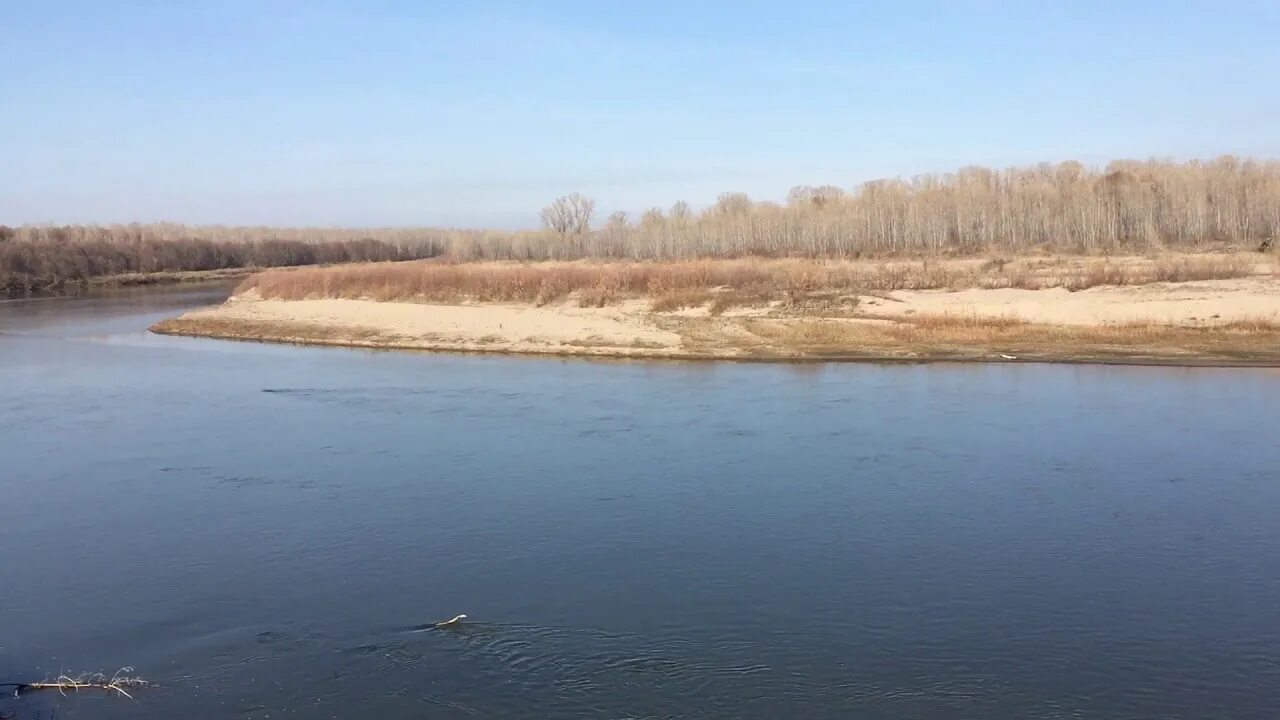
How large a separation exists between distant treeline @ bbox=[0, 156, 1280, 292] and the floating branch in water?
167 ft

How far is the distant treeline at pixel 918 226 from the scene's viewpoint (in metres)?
60.0

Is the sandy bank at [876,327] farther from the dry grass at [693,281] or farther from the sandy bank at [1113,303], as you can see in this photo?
the dry grass at [693,281]

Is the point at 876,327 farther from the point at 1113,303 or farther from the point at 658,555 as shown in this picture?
the point at 658,555

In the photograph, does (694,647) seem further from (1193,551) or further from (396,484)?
(396,484)

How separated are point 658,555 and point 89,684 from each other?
464 centimetres

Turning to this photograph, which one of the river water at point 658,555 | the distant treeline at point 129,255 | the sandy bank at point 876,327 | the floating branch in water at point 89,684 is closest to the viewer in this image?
the floating branch in water at point 89,684

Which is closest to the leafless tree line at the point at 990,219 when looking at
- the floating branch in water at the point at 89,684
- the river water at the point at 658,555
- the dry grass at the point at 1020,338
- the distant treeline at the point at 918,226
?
the distant treeline at the point at 918,226

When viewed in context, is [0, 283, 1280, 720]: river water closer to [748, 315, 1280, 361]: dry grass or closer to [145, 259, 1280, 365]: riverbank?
[748, 315, 1280, 361]: dry grass

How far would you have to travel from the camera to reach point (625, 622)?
8070 millimetres

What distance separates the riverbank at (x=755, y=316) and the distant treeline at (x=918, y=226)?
2527cm

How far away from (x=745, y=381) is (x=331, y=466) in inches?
354

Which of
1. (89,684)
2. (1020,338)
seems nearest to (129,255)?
(1020,338)

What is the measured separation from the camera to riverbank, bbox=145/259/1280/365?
2322cm

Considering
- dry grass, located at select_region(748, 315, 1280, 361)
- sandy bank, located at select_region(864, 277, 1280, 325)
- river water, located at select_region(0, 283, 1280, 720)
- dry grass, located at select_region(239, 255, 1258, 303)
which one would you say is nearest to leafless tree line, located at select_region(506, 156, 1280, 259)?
dry grass, located at select_region(239, 255, 1258, 303)
